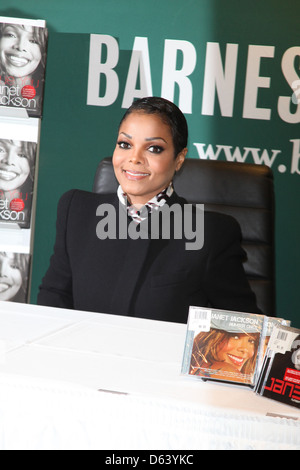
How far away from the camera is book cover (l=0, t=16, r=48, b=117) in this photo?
2502 mm

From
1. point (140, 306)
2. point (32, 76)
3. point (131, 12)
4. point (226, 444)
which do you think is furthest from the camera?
point (131, 12)

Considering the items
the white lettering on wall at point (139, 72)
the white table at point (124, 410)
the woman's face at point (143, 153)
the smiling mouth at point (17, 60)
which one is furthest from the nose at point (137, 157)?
the white lettering on wall at point (139, 72)

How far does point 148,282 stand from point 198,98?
58.4 inches

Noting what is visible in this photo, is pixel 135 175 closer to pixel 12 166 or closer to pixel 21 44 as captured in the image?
pixel 12 166

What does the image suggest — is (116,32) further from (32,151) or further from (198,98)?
(32,151)

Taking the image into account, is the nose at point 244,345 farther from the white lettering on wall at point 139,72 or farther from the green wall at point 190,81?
the white lettering on wall at point 139,72

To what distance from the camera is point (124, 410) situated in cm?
80

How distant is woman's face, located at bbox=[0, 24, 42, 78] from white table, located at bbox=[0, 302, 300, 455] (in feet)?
5.98

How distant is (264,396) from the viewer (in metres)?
0.87

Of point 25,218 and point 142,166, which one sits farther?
point 25,218

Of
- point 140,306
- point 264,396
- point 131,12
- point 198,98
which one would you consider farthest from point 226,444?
point 131,12

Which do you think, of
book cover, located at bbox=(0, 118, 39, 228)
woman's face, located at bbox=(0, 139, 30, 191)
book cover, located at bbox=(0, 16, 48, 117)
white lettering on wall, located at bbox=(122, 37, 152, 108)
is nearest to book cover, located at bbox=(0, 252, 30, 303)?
book cover, located at bbox=(0, 118, 39, 228)

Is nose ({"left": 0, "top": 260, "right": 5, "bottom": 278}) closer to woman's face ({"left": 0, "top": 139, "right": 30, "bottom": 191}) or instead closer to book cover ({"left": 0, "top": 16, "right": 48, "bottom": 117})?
woman's face ({"left": 0, "top": 139, "right": 30, "bottom": 191})

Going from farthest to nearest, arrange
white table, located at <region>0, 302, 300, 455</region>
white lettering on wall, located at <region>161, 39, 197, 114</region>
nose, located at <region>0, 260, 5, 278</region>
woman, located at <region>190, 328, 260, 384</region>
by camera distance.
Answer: white lettering on wall, located at <region>161, 39, 197, 114</region>, nose, located at <region>0, 260, 5, 278</region>, woman, located at <region>190, 328, 260, 384</region>, white table, located at <region>0, 302, 300, 455</region>
